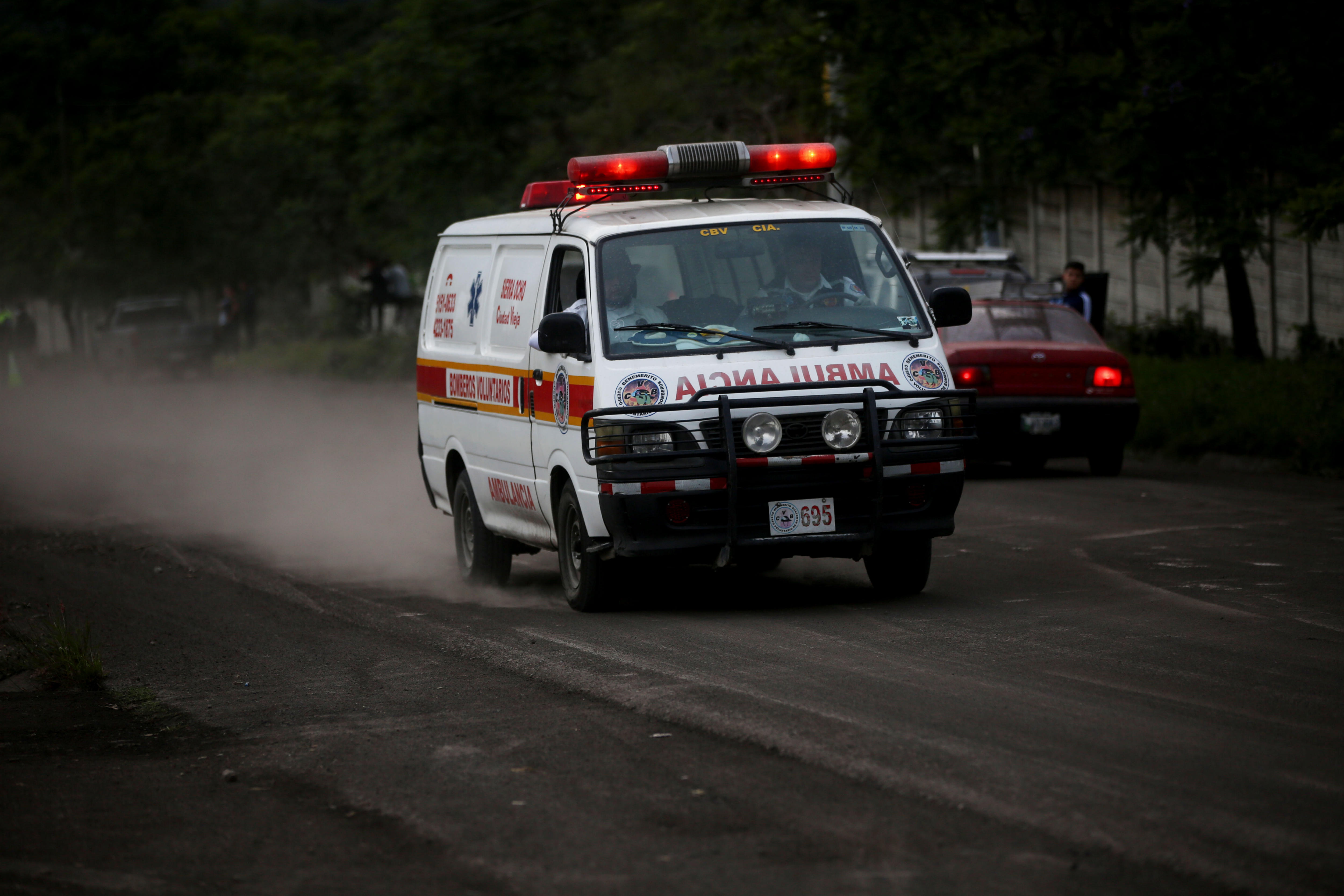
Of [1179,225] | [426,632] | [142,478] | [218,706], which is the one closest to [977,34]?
[1179,225]

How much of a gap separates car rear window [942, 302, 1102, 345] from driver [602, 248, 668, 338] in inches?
291

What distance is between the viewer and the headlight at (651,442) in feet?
29.9

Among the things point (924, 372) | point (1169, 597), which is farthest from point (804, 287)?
point (1169, 597)

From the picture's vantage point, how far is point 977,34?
2125cm

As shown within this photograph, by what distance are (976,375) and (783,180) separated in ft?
19.1

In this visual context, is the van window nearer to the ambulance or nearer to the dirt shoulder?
the ambulance

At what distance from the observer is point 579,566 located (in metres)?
9.83

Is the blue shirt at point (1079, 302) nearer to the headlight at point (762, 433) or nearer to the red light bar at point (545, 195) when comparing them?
the red light bar at point (545, 195)

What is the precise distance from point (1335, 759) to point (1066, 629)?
2.65 m

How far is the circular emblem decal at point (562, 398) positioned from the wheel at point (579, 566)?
322 mm

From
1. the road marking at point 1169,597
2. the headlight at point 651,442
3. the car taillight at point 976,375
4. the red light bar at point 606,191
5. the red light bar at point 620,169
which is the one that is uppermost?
the red light bar at point 620,169

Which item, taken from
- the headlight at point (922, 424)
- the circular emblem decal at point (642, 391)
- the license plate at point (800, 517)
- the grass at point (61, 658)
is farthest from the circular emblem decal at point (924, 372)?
the grass at point (61, 658)

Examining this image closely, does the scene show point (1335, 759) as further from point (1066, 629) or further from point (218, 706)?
point (218, 706)

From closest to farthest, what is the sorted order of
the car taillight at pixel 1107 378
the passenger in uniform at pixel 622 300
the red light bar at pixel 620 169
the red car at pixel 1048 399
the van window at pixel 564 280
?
the passenger in uniform at pixel 622 300 < the van window at pixel 564 280 < the red light bar at pixel 620 169 < the red car at pixel 1048 399 < the car taillight at pixel 1107 378
